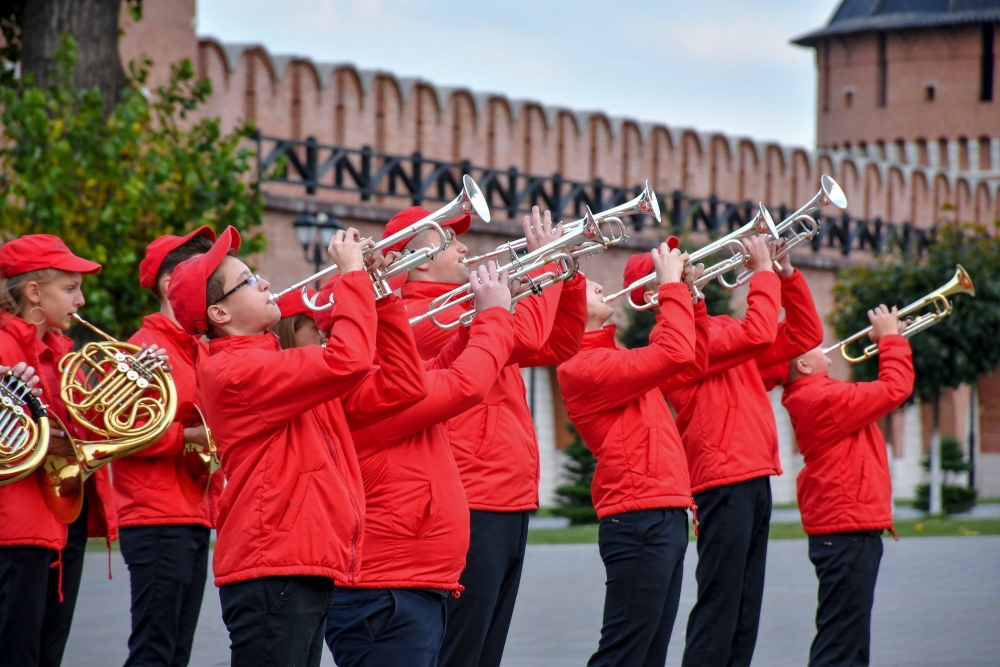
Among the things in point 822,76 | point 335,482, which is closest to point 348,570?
point 335,482

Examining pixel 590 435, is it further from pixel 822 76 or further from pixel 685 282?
pixel 822 76

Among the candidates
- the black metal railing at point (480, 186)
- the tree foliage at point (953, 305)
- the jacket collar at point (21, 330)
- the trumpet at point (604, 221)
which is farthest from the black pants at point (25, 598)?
the tree foliage at point (953, 305)

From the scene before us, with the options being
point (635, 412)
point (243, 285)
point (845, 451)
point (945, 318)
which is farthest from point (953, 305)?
point (243, 285)

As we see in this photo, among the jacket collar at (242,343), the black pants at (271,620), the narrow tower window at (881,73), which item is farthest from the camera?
the narrow tower window at (881,73)

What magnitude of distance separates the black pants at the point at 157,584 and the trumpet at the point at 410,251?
1.41 metres

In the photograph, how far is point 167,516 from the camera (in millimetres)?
5922

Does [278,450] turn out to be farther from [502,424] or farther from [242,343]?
[502,424]

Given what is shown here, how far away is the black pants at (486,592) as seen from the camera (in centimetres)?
536

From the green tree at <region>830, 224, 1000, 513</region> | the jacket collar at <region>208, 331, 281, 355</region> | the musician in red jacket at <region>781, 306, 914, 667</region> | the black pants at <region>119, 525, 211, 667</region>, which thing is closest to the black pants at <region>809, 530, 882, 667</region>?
the musician in red jacket at <region>781, 306, 914, 667</region>

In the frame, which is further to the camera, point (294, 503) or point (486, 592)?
point (486, 592)

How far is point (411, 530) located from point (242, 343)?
0.76 m

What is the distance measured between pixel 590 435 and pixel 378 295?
195cm

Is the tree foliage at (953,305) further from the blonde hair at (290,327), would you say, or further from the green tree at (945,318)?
the blonde hair at (290,327)

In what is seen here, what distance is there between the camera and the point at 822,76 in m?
42.6
